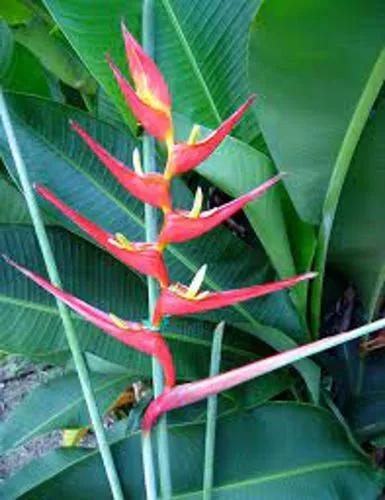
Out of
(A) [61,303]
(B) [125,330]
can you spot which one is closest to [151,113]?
(B) [125,330]

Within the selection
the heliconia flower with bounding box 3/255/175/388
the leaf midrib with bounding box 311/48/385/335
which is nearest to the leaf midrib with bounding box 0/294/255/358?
→ the leaf midrib with bounding box 311/48/385/335

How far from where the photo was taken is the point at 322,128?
2.31 ft

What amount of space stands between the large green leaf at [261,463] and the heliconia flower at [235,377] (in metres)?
0.20

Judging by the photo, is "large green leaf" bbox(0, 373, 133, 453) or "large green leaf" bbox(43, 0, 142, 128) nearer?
"large green leaf" bbox(43, 0, 142, 128)

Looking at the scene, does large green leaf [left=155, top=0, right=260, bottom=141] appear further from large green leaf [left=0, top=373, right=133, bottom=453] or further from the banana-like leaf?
large green leaf [left=0, top=373, right=133, bottom=453]

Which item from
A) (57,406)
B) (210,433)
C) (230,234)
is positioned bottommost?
(57,406)

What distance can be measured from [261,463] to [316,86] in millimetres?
338

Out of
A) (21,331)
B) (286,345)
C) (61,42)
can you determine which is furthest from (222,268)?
(61,42)

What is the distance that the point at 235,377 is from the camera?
479 millimetres

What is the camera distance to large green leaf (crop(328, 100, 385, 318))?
0.73 meters

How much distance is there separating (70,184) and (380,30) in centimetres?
32

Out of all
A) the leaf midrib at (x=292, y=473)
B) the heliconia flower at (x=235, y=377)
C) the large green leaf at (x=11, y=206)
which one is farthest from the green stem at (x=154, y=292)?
the large green leaf at (x=11, y=206)

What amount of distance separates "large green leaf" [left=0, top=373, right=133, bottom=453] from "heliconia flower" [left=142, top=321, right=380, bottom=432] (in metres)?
0.46

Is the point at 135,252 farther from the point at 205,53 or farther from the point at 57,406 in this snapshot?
the point at 57,406
